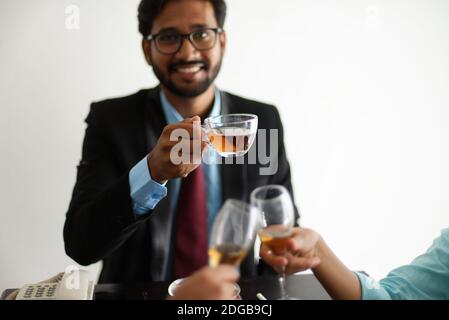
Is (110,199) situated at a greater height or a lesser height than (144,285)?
greater

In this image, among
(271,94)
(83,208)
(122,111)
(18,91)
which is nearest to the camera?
(83,208)

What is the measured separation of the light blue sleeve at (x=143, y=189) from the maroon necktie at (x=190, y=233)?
28 centimetres

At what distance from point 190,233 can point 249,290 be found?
1.40ft

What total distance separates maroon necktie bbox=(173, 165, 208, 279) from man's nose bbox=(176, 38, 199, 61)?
0.47 metres

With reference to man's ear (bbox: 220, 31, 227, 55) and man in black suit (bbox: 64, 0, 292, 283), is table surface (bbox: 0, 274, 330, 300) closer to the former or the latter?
man in black suit (bbox: 64, 0, 292, 283)

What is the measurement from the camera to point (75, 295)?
108cm

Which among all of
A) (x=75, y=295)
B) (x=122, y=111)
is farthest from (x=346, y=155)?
(x=75, y=295)

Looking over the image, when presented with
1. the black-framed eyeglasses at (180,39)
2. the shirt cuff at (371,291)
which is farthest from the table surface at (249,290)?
the black-framed eyeglasses at (180,39)

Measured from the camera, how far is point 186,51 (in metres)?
1.63

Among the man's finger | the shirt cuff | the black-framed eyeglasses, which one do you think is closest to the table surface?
the shirt cuff

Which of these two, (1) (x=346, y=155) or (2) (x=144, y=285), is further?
(1) (x=346, y=155)

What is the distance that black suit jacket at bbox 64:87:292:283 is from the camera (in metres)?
1.46

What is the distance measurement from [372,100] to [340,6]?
1.53 ft
